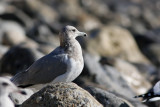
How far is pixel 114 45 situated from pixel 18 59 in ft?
30.4

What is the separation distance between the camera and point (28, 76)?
1049 cm

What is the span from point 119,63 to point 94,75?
3836 millimetres

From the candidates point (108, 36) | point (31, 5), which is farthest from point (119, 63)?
point (31, 5)

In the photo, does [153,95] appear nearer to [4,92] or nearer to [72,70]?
[72,70]

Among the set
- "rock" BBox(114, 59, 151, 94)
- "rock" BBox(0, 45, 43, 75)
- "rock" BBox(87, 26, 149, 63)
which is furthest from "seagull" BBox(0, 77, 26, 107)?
"rock" BBox(87, 26, 149, 63)

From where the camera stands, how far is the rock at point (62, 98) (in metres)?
8.07

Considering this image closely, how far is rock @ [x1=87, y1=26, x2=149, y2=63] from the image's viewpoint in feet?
72.9

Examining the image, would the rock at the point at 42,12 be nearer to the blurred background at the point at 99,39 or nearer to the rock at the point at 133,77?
the blurred background at the point at 99,39

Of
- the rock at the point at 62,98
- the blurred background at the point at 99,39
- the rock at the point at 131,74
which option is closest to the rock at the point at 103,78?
the blurred background at the point at 99,39

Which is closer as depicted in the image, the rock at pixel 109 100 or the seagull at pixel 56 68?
the rock at pixel 109 100

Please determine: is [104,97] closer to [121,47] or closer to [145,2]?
[121,47]

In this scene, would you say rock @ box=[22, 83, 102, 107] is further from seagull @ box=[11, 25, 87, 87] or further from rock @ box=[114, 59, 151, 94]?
rock @ box=[114, 59, 151, 94]

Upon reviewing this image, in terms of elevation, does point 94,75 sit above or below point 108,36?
below

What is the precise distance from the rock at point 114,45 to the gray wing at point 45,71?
1104cm
